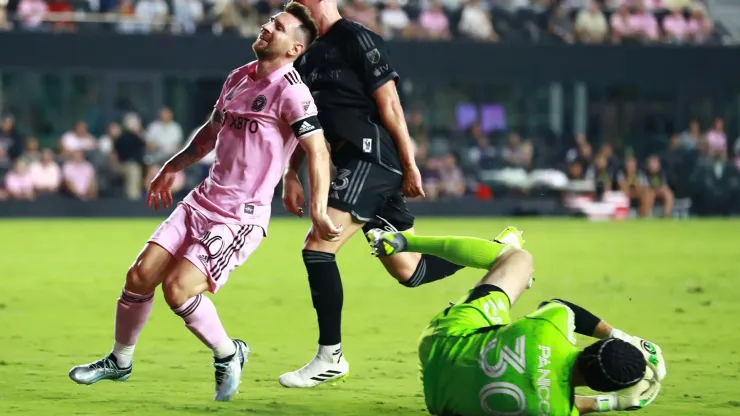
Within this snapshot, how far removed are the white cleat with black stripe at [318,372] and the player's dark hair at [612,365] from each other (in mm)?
2171

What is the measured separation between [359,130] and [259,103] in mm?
885

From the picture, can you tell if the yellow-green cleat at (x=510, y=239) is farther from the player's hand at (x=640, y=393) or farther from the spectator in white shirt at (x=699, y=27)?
the spectator in white shirt at (x=699, y=27)

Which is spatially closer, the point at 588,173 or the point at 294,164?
the point at 294,164

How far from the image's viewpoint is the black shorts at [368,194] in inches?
285

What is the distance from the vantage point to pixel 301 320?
1035cm

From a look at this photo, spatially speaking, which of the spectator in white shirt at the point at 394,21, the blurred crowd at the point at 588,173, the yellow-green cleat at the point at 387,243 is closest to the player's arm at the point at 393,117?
the yellow-green cleat at the point at 387,243

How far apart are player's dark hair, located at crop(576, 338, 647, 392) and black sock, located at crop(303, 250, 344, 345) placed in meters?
2.18

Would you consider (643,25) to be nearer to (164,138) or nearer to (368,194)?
(164,138)

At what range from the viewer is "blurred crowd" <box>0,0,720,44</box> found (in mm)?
27344

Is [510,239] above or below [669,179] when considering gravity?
above

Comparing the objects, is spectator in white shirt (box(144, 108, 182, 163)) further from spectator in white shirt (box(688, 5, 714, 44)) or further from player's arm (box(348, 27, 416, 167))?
player's arm (box(348, 27, 416, 167))

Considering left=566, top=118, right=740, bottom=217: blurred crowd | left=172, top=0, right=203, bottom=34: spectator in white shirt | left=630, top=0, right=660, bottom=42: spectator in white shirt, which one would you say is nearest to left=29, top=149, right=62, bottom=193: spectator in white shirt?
left=172, top=0, right=203, bottom=34: spectator in white shirt

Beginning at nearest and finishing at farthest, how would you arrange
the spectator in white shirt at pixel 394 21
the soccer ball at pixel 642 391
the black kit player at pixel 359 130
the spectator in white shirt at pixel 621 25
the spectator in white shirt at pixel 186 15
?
the soccer ball at pixel 642 391
the black kit player at pixel 359 130
the spectator in white shirt at pixel 186 15
the spectator in white shirt at pixel 394 21
the spectator in white shirt at pixel 621 25

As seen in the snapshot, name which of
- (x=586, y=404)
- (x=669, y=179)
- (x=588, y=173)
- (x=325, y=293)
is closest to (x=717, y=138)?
(x=669, y=179)
